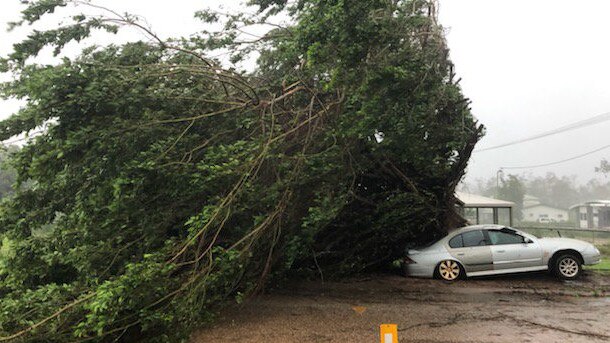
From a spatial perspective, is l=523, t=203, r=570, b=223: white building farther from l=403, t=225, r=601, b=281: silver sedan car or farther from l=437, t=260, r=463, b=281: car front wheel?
l=437, t=260, r=463, b=281: car front wheel

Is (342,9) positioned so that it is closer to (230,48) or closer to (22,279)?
(230,48)

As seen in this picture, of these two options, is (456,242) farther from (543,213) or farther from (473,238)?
(543,213)

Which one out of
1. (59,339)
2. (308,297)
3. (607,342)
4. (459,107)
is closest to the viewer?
(59,339)

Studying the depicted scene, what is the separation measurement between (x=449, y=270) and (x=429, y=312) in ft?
9.72

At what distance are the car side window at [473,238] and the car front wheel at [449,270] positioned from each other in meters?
0.55

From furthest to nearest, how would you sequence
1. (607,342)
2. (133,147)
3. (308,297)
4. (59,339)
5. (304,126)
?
(308,297)
(304,126)
(133,147)
(607,342)
(59,339)

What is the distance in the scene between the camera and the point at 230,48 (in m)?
9.05

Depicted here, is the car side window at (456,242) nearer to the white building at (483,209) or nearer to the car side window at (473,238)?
the car side window at (473,238)

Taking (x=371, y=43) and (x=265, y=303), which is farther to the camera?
(x=265, y=303)

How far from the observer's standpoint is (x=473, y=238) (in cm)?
1017

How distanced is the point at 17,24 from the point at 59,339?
4.40m

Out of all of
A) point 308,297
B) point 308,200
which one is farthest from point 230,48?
point 308,297

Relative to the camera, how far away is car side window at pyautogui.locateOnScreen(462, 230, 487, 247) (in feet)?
33.2

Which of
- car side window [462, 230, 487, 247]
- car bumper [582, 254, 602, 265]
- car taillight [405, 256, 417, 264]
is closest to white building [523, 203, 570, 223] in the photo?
car bumper [582, 254, 602, 265]
